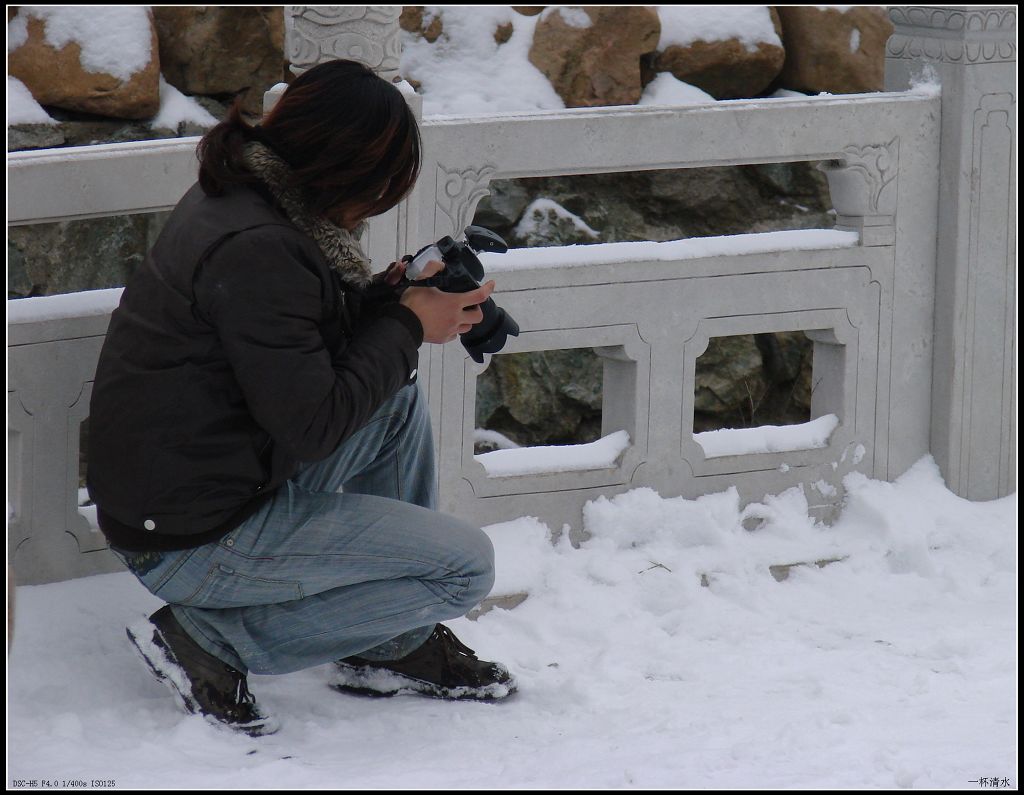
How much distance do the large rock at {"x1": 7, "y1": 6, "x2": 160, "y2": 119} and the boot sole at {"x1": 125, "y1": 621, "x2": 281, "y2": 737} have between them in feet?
13.6

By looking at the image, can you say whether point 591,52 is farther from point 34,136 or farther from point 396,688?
point 396,688

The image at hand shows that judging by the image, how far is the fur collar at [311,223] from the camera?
2.39 metres

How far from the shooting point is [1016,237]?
13.3ft

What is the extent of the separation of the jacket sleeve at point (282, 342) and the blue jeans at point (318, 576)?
0.20 metres

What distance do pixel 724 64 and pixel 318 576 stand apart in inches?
203

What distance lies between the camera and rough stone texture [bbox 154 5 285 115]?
6.58 metres

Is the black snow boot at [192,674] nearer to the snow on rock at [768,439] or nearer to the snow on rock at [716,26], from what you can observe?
the snow on rock at [768,439]

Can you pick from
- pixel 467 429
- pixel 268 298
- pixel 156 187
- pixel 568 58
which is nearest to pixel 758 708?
pixel 467 429

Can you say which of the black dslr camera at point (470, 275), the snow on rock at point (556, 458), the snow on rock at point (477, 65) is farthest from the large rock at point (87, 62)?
the black dslr camera at point (470, 275)

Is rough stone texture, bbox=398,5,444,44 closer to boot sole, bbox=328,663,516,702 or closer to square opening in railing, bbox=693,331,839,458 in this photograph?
square opening in railing, bbox=693,331,839,458

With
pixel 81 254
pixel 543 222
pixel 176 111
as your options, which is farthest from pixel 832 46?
pixel 81 254

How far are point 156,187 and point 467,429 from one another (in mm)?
969

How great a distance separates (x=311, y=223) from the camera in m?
2.45

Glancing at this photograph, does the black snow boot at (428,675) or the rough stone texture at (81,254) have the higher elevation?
the rough stone texture at (81,254)
